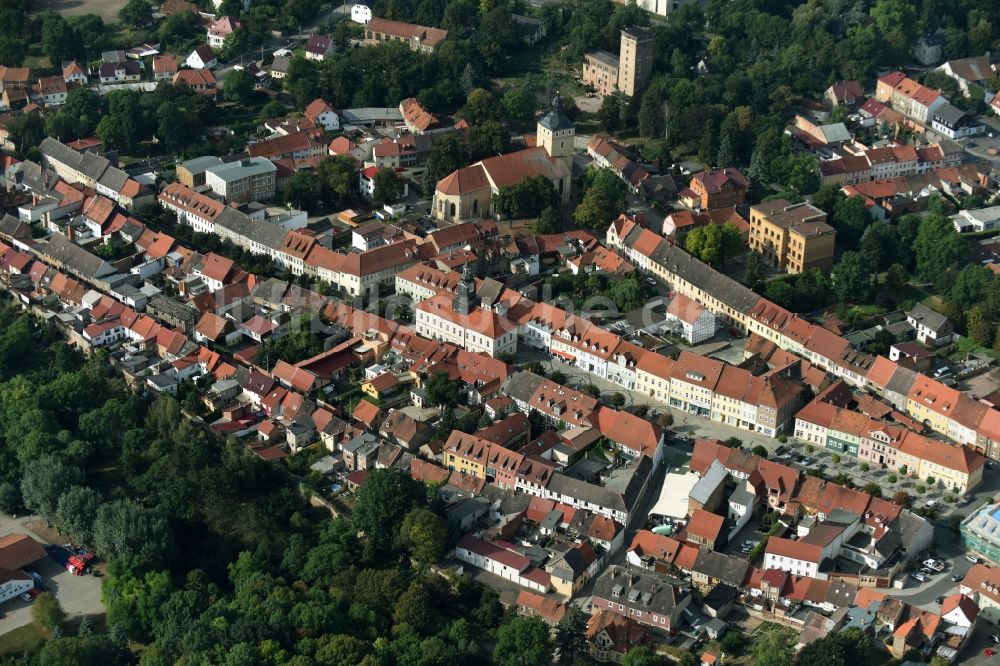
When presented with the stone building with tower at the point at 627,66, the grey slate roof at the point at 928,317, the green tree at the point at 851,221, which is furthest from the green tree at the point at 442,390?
the stone building with tower at the point at 627,66

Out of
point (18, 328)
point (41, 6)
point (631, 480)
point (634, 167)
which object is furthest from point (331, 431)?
point (41, 6)

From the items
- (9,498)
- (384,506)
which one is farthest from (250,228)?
(384,506)

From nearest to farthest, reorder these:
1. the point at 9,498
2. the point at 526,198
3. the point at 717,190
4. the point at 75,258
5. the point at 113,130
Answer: the point at 9,498, the point at 75,258, the point at 526,198, the point at 717,190, the point at 113,130

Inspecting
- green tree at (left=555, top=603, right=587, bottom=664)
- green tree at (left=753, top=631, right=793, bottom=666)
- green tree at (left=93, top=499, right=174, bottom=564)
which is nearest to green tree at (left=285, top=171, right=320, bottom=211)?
green tree at (left=93, top=499, right=174, bottom=564)

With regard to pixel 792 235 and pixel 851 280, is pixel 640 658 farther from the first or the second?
pixel 792 235

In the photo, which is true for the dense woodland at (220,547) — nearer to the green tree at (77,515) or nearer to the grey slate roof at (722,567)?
the green tree at (77,515)

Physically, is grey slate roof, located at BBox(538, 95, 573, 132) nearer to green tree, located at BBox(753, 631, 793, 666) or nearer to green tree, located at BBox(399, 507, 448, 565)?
green tree, located at BBox(399, 507, 448, 565)

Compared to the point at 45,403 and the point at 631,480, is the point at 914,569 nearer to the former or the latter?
the point at 631,480
